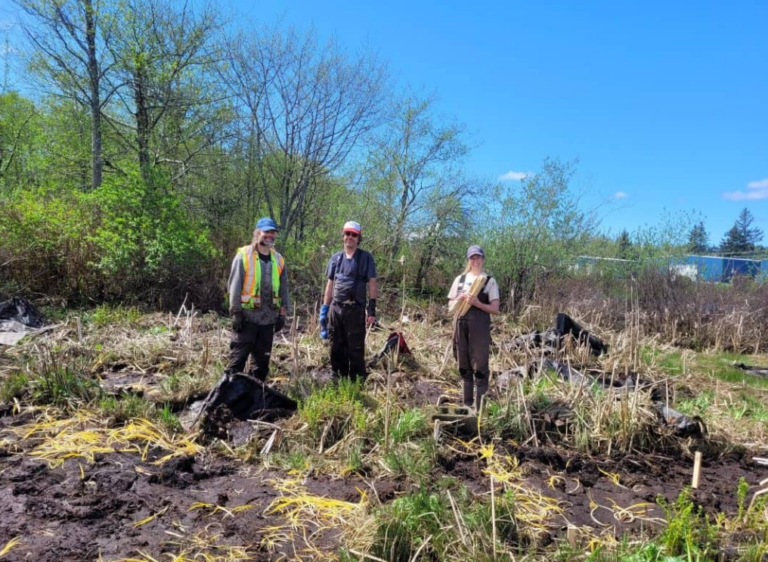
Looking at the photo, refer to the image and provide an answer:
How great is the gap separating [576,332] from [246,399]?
5029 mm

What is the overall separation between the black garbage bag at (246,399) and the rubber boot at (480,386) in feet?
5.62

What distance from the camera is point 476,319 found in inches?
177

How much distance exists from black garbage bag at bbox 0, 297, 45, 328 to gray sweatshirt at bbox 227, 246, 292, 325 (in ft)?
15.5

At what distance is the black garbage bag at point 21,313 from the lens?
285 inches

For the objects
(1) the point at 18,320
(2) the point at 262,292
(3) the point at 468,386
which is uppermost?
(2) the point at 262,292

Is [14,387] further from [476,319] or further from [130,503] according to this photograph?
[476,319]

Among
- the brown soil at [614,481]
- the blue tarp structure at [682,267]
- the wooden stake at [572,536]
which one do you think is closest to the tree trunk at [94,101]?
the brown soil at [614,481]

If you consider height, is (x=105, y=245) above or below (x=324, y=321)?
above

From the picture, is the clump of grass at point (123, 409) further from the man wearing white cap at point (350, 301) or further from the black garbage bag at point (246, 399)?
the man wearing white cap at point (350, 301)

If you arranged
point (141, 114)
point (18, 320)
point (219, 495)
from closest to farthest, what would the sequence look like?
point (219, 495) < point (18, 320) < point (141, 114)

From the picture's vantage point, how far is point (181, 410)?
4586 mm

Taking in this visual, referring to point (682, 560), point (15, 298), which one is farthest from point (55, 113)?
point (682, 560)

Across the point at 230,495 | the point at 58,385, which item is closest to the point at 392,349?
the point at 230,495

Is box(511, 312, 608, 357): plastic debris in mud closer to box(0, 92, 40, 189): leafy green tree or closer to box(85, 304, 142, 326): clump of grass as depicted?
box(85, 304, 142, 326): clump of grass
